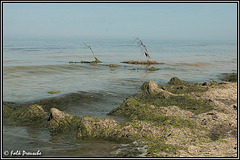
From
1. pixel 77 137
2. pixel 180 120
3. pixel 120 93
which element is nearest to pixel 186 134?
pixel 180 120

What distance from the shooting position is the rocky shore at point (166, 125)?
834 centimetres

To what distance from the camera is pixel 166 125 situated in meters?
10.3

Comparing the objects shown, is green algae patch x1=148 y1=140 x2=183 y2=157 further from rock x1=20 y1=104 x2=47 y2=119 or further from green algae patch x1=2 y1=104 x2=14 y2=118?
green algae patch x1=2 y1=104 x2=14 y2=118

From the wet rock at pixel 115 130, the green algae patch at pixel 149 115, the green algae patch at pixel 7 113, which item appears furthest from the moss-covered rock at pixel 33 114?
the green algae patch at pixel 149 115

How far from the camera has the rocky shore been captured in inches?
328

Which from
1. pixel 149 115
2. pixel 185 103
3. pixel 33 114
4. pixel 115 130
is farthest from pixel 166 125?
pixel 33 114

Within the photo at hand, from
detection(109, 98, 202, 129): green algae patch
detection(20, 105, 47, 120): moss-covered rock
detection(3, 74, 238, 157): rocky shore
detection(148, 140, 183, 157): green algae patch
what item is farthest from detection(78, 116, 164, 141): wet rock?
detection(20, 105, 47, 120): moss-covered rock

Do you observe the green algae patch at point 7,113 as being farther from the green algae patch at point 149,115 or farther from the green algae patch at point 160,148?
the green algae patch at point 160,148

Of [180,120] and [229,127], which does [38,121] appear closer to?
[180,120]

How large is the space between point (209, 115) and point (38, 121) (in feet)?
27.2

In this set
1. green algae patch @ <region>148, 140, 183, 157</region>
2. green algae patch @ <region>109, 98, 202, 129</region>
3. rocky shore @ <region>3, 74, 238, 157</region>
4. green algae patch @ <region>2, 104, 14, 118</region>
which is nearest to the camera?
green algae patch @ <region>148, 140, 183, 157</region>

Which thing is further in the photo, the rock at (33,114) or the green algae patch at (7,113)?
the green algae patch at (7,113)

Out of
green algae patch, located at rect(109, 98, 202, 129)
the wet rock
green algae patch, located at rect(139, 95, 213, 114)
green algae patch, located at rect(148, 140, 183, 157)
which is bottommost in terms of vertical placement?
green algae patch, located at rect(148, 140, 183, 157)

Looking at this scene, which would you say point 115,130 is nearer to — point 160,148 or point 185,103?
point 160,148
